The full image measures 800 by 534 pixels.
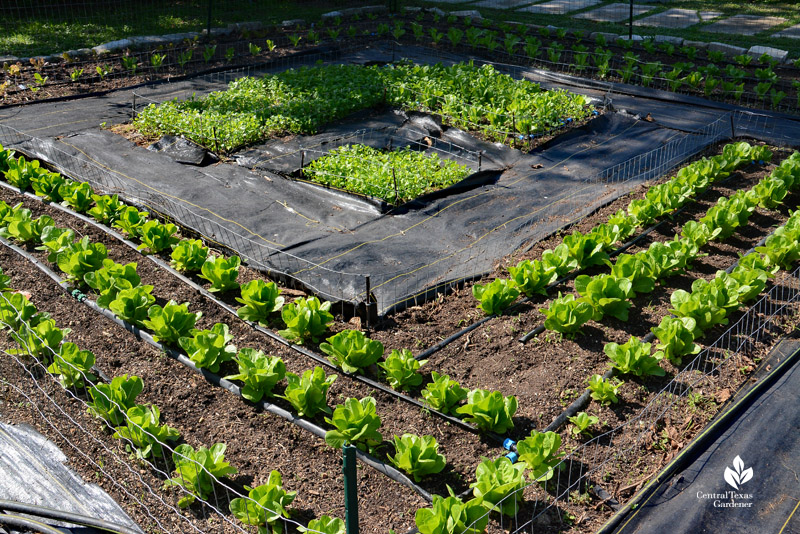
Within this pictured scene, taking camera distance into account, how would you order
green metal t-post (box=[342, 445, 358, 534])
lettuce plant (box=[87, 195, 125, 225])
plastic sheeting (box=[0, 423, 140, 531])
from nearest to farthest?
green metal t-post (box=[342, 445, 358, 534]), plastic sheeting (box=[0, 423, 140, 531]), lettuce plant (box=[87, 195, 125, 225])

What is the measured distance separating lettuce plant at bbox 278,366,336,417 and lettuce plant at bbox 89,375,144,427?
A: 0.97 m

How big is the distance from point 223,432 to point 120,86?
9258 mm

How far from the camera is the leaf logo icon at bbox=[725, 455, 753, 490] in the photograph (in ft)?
13.8

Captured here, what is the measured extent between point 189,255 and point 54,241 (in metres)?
1.27

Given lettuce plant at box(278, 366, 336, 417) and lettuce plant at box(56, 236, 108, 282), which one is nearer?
lettuce plant at box(278, 366, 336, 417)

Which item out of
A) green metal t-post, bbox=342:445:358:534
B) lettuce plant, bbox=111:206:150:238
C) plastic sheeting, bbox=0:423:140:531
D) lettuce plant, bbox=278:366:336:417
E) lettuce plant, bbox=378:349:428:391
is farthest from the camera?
lettuce plant, bbox=111:206:150:238

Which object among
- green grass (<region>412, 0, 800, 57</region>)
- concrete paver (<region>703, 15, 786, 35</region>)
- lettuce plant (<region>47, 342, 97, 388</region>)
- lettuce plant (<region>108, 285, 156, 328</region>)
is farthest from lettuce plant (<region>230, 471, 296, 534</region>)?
concrete paver (<region>703, 15, 786, 35</region>)

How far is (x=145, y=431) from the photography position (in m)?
4.30

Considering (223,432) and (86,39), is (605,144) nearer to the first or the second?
(223,432)

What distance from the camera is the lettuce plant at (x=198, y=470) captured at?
407cm

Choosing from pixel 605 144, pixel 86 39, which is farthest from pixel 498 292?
pixel 86 39

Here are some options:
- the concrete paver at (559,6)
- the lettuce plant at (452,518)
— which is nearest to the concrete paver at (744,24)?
the concrete paver at (559,6)

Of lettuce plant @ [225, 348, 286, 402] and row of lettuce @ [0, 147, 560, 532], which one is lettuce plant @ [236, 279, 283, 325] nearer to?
row of lettuce @ [0, 147, 560, 532]

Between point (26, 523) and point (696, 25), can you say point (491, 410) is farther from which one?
point (696, 25)
